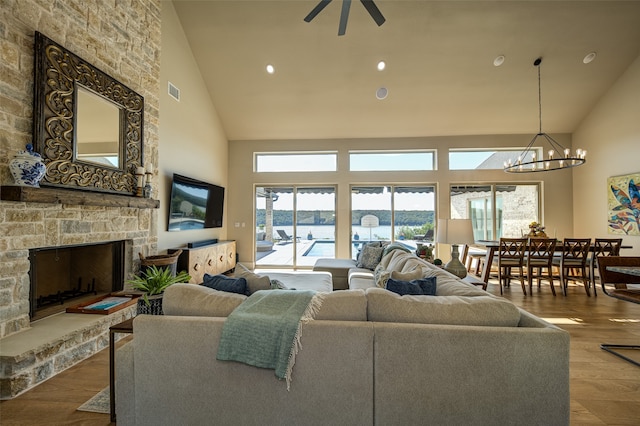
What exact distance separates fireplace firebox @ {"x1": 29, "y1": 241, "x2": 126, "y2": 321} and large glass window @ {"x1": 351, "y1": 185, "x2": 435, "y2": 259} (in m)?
4.75

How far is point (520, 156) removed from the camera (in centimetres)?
665

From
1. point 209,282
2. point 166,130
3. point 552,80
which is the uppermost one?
point 552,80

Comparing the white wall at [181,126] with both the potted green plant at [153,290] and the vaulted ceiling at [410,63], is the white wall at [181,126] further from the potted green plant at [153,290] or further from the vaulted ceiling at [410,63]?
the potted green plant at [153,290]

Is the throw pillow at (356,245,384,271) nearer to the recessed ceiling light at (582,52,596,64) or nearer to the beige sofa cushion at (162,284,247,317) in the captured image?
the beige sofa cushion at (162,284,247,317)

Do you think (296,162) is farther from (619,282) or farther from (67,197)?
(619,282)

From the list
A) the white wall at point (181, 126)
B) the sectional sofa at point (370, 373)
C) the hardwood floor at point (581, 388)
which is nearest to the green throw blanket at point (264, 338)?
the sectional sofa at point (370, 373)

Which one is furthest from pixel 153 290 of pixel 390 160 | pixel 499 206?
pixel 499 206

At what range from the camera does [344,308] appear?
1.64 m

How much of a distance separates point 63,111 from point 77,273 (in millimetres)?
1939

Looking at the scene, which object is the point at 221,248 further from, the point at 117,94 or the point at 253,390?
the point at 253,390

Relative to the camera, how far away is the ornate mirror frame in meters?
2.54

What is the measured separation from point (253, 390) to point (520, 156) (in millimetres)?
7555

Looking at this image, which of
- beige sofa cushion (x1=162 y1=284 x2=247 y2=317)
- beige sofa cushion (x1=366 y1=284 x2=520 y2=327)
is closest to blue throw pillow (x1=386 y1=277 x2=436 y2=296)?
beige sofa cushion (x1=366 y1=284 x2=520 y2=327)

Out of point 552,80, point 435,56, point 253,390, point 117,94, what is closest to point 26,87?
point 117,94
